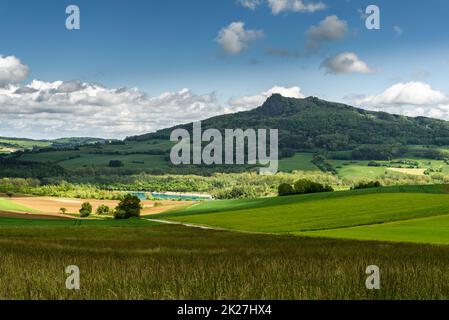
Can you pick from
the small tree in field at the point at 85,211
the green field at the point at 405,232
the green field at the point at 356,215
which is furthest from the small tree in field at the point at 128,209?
the green field at the point at 405,232

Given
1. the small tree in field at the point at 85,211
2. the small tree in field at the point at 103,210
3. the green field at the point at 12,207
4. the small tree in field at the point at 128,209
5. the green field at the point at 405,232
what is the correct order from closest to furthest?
the green field at the point at 405,232, the small tree in field at the point at 128,209, the green field at the point at 12,207, the small tree in field at the point at 85,211, the small tree in field at the point at 103,210

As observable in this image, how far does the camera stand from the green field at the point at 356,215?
54.2m

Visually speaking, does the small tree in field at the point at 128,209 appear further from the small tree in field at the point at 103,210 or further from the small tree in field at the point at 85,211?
the small tree in field at the point at 103,210

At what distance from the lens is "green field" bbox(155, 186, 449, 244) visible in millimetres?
54156

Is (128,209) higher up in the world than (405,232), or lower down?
lower down

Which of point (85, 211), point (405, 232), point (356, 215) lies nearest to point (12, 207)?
point (85, 211)

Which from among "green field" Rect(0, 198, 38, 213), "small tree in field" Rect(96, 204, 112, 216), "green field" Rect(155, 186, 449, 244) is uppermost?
"green field" Rect(155, 186, 449, 244)

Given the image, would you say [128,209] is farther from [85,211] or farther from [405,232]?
[405,232]

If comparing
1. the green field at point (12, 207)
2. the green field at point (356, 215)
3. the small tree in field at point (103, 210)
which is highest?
the green field at point (356, 215)

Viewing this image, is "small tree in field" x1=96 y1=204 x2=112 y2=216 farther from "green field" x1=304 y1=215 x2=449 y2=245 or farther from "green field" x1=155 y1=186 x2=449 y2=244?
"green field" x1=304 y1=215 x2=449 y2=245

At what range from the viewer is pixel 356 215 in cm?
7312

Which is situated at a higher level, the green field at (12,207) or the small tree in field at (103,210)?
the green field at (12,207)

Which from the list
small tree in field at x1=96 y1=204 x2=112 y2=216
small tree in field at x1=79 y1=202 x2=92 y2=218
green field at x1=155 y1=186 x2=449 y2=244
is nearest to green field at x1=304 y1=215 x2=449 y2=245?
green field at x1=155 y1=186 x2=449 y2=244
